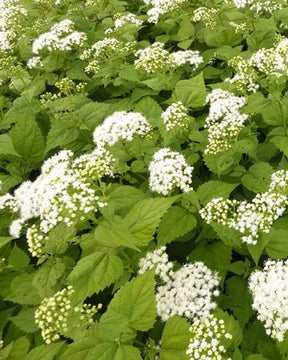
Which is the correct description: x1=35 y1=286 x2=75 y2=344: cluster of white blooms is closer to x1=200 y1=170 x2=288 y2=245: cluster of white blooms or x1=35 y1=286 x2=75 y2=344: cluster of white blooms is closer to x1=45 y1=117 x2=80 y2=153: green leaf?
x1=200 y1=170 x2=288 y2=245: cluster of white blooms

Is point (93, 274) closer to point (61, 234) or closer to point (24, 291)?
point (61, 234)

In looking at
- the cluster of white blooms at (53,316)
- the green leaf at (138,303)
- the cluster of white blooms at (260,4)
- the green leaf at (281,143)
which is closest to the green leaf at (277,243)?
the green leaf at (281,143)

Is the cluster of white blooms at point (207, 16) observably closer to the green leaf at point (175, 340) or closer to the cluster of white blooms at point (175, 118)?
the cluster of white blooms at point (175, 118)

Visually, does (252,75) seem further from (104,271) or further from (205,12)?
(104,271)

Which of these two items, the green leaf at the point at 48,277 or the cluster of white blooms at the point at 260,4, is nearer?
the green leaf at the point at 48,277

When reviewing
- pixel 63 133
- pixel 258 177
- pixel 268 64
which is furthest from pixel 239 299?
pixel 63 133

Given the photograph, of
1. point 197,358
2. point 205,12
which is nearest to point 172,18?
point 205,12
